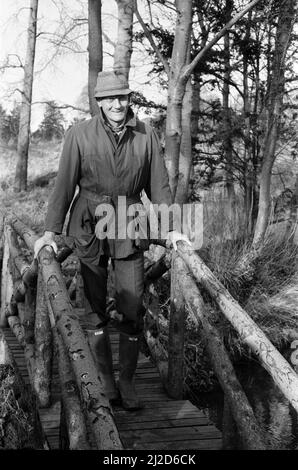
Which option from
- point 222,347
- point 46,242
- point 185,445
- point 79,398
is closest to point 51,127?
point 46,242

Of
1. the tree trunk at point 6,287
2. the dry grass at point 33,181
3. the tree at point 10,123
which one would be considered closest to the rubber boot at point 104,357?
the tree trunk at point 6,287

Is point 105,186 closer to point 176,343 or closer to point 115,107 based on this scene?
point 115,107

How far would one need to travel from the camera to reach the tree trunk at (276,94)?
9.98m

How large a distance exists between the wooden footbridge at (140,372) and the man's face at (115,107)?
0.81 meters

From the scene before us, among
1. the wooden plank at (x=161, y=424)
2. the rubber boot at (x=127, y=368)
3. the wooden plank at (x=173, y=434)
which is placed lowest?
the wooden plank at (x=173, y=434)

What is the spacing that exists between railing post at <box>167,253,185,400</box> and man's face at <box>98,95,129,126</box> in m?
1.19

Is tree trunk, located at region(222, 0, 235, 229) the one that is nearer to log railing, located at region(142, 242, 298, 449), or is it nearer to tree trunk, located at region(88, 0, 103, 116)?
tree trunk, located at region(88, 0, 103, 116)

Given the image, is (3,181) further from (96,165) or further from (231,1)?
(96,165)

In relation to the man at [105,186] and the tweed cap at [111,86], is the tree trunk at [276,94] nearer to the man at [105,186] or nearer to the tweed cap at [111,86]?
the man at [105,186]

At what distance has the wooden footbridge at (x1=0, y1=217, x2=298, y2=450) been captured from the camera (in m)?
2.46

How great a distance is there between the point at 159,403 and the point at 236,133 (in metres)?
8.39

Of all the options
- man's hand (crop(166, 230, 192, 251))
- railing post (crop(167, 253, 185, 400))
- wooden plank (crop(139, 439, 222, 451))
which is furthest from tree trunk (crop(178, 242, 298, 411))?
wooden plank (crop(139, 439, 222, 451))

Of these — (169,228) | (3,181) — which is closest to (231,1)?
(169,228)

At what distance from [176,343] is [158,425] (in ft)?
2.27
